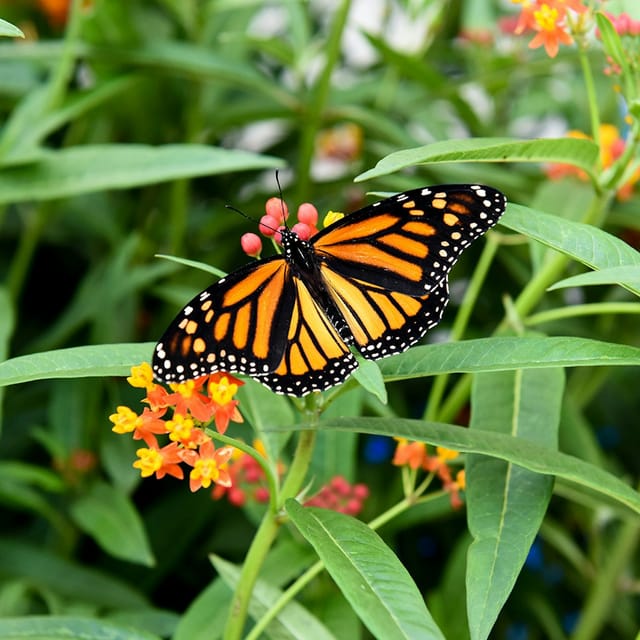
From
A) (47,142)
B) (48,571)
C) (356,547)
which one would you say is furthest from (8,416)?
(356,547)

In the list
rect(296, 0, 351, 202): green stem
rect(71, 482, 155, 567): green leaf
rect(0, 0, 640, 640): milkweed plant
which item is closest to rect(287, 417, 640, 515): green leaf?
rect(0, 0, 640, 640): milkweed plant

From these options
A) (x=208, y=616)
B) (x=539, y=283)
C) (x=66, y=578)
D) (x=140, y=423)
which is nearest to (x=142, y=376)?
(x=140, y=423)

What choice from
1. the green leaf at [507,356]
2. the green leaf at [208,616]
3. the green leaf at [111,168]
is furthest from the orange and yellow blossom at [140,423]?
the green leaf at [111,168]

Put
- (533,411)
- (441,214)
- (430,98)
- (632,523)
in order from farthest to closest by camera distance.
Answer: (430,98) < (632,523) < (533,411) < (441,214)

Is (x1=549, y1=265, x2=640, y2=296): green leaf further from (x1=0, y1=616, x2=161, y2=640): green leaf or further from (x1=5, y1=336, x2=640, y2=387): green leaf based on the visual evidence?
(x1=0, y1=616, x2=161, y2=640): green leaf

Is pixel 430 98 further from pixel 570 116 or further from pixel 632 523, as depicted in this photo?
pixel 632 523

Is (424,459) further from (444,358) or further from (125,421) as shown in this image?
(125,421)
